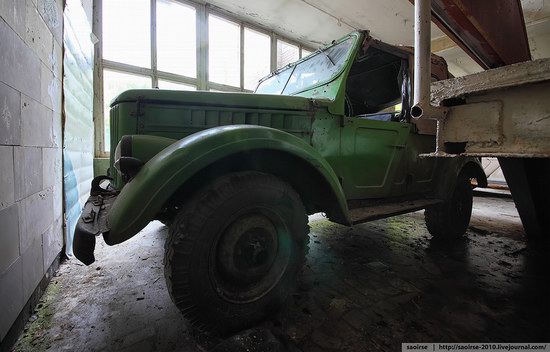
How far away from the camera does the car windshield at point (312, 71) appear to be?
2.36 meters

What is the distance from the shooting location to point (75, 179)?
9.60 ft

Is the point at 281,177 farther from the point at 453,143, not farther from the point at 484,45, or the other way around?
the point at 484,45

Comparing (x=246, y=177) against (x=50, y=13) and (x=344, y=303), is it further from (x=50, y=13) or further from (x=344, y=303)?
(x=50, y=13)

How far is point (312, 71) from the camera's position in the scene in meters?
2.62

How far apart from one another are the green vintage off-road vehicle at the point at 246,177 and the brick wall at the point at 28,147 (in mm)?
408

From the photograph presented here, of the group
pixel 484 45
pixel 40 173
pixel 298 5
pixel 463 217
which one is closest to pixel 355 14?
pixel 298 5

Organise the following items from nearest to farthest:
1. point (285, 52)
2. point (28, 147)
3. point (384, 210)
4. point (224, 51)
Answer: point (28, 147) < point (384, 210) < point (224, 51) < point (285, 52)

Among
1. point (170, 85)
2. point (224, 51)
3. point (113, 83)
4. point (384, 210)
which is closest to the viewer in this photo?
point (384, 210)

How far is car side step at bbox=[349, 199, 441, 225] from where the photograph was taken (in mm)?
2051

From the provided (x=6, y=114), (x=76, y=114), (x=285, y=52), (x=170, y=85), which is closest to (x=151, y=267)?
(x=6, y=114)

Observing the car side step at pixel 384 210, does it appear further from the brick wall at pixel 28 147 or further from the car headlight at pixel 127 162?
the brick wall at pixel 28 147

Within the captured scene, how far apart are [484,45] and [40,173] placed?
144 inches

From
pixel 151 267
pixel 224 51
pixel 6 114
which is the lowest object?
pixel 151 267

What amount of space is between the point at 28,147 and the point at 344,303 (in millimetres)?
2359
